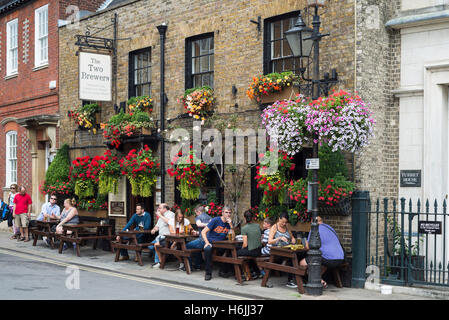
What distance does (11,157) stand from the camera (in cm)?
2239

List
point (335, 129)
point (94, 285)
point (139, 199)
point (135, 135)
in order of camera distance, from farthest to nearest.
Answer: point (139, 199) → point (135, 135) → point (94, 285) → point (335, 129)

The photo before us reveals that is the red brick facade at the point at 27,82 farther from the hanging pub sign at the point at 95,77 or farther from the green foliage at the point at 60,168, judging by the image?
the hanging pub sign at the point at 95,77

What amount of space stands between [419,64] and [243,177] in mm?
4411

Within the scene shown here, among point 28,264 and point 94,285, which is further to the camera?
point 28,264

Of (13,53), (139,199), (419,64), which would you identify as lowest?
(139,199)

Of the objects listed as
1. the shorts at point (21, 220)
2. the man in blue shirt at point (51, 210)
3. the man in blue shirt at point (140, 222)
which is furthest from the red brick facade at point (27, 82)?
the man in blue shirt at point (140, 222)

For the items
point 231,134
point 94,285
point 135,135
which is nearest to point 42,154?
point 135,135

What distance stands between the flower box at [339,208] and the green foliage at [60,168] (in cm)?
946

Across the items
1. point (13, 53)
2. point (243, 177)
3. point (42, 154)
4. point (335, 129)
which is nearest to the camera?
point (335, 129)

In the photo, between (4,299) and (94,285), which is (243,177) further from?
(4,299)

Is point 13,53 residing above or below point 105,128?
above

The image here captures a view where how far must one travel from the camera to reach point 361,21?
1111cm

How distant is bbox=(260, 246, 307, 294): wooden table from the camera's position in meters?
10.2

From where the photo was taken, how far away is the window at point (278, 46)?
40.9ft
